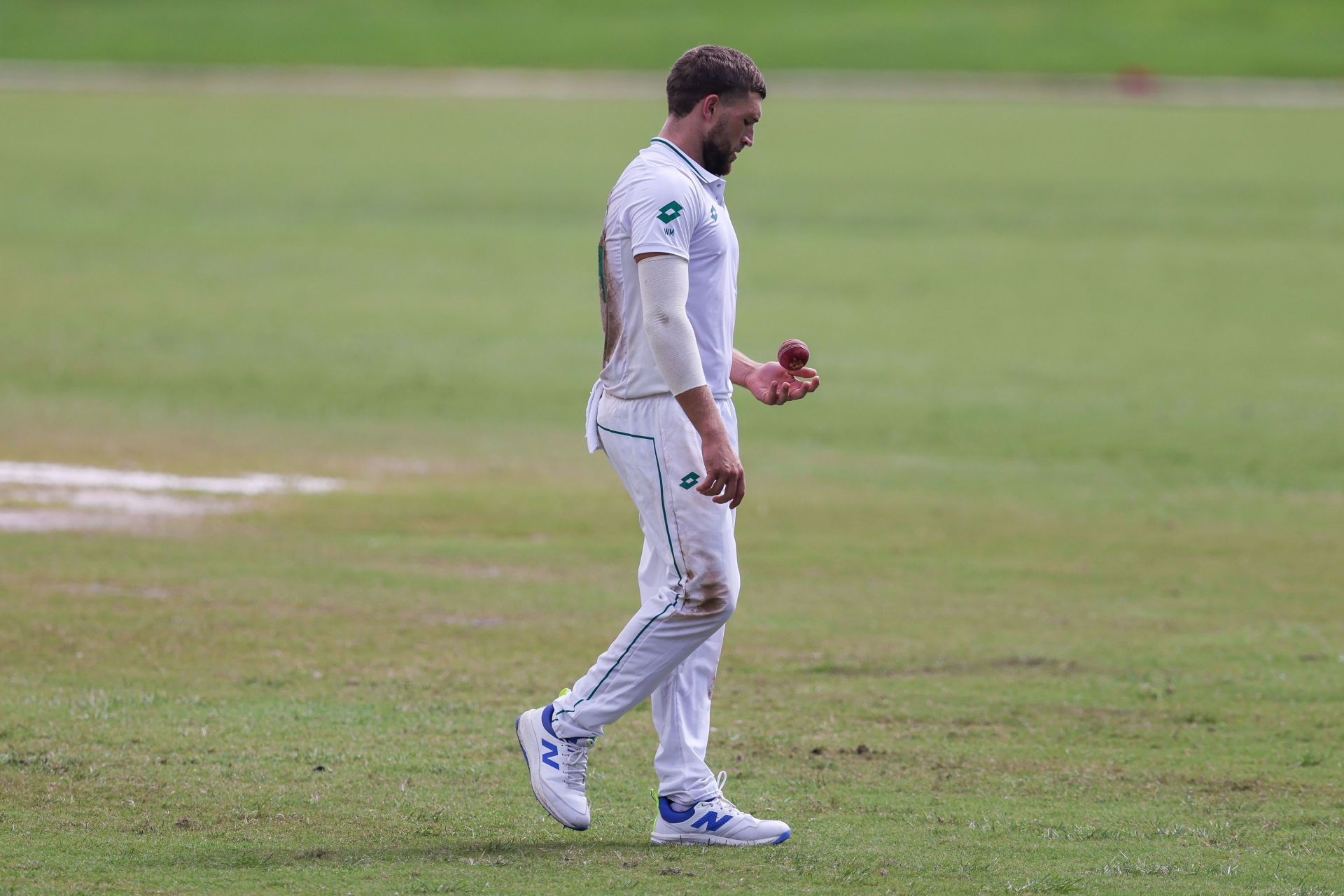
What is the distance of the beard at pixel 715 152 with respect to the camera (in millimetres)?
5496

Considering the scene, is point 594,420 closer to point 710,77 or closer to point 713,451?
point 713,451

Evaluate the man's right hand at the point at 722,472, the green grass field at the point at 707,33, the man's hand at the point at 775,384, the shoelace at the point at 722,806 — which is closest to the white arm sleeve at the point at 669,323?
the man's right hand at the point at 722,472

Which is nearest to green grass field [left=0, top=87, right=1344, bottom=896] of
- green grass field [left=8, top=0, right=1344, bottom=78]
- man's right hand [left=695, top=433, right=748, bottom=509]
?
man's right hand [left=695, top=433, right=748, bottom=509]

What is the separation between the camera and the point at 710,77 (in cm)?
544

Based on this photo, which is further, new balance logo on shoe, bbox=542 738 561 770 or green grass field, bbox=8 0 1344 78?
green grass field, bbox=8 0 1344 78

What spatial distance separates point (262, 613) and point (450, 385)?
7352 millimetres

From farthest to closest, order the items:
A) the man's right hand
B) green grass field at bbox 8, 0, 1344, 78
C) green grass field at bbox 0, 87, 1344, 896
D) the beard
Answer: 1. green grass field at bbox 8, 0, 1344, 78
2. green grass field at bbox 0, 87, 1344, 896
3. the beard
4. the man's right hand

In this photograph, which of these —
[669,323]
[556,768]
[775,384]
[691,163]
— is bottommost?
[556,768]

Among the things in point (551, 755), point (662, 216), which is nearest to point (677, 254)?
point (662, 216)

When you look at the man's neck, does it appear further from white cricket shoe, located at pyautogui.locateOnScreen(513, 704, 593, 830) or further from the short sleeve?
white cricket shoe, located at pyautogui.locateOnScreen(513, 704, 593, 830)

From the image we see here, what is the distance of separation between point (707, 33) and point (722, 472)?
188ft

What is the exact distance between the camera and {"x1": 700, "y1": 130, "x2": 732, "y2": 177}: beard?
550 cm

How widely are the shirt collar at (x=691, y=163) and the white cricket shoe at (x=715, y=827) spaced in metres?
1.92

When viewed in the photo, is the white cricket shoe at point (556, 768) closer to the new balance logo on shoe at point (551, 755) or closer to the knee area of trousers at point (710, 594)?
the new balance logo on shoe at point (551, 755)
